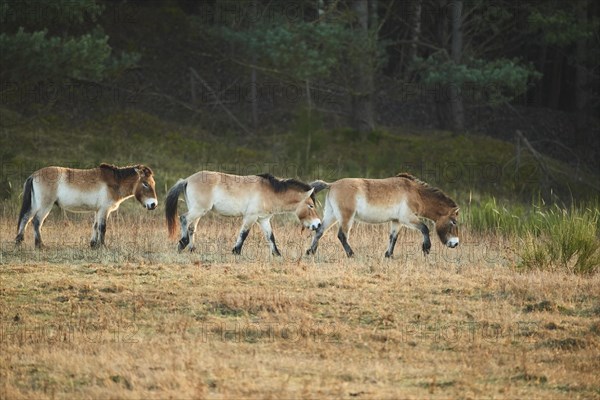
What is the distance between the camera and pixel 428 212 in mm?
16141

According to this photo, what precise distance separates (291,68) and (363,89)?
169 inches

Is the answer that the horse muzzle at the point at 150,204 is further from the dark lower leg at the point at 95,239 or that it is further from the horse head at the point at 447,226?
the horse head at the point at 447,226

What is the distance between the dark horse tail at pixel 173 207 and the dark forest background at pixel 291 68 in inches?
384

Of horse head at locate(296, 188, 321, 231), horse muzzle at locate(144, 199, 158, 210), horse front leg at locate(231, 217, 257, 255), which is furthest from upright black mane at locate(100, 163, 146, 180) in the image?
horse head at locate(296, 188, 321, 231)

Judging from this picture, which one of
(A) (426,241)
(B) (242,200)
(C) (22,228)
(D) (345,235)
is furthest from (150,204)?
(A) (426,241)

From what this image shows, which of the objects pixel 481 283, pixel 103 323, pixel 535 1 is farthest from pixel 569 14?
pixel 103 323

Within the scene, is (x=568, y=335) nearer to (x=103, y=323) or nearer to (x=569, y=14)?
(x=103, y=323)

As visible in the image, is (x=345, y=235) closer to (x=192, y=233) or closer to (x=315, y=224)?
(x=315, y=224)

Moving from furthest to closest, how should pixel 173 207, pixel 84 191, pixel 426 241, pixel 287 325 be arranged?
pixel 84 191 → pixel 426 241 → pixel 173 207 → pixel 287 325

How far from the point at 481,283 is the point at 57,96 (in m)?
23.1

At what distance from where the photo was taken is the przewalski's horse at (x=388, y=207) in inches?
606

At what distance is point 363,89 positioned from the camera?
32.2 metres

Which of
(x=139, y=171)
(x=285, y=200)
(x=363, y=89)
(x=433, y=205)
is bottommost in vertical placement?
(x=285, y=200)

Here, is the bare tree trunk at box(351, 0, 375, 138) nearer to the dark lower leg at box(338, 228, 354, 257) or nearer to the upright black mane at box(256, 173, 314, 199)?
the upright black mane at box(256, 173, 314, 199)
